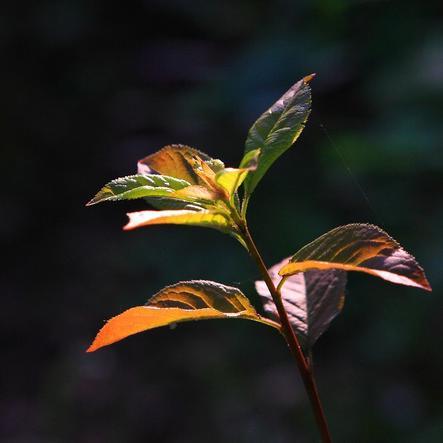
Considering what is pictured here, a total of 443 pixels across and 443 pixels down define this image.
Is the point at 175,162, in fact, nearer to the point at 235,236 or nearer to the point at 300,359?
the point at 235,236

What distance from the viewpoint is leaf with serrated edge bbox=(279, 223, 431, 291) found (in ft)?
1.44

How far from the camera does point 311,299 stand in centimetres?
62

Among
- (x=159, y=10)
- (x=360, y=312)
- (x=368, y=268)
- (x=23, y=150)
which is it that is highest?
(x=159, y=10)

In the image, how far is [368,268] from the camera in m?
0.45

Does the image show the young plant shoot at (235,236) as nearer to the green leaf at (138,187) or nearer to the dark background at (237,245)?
the green leaf at (138,187)

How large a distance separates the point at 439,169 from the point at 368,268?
207cm

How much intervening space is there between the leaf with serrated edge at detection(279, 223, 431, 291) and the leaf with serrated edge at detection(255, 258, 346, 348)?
0.13m

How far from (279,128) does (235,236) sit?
0.09 meters

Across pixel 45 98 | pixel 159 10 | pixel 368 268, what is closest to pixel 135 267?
pixel 45 98

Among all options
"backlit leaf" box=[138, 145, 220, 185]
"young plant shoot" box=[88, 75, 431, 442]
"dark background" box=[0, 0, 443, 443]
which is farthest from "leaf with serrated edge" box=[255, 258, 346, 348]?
"dark background" box=[0, 0, 443, 443]

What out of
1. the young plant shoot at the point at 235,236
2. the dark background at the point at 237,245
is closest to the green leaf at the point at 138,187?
the young plant shoot at the point at 235,236

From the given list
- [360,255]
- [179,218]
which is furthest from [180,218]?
[360,255]

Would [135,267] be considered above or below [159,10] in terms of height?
below

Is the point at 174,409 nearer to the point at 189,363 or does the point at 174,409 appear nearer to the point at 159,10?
the point at 189,363
